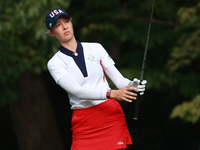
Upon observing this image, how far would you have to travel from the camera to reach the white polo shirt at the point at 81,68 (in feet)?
9.78

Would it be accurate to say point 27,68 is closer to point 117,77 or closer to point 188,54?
point 188,54

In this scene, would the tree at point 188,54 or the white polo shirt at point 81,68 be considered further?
the tree at point 188,54

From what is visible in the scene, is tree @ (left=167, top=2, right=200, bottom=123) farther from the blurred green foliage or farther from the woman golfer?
the woman golfer

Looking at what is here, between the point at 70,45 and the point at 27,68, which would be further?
the point at 27,68

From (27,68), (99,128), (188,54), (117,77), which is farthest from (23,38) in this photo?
(99,128)

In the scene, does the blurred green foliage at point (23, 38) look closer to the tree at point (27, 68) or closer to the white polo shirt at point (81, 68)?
the tree at point (27, 68)

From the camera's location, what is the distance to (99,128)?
10.1 ft

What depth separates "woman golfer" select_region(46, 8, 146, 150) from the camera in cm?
300

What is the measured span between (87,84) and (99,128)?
1.36 feet

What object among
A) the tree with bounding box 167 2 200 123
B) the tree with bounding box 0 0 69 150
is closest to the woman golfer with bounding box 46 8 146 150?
the tree with bounding box 0 0 69 150

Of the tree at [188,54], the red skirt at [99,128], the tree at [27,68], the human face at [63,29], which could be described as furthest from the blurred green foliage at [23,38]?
the red skirt at [99,128]

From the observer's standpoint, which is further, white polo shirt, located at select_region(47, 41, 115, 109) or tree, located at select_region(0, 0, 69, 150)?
tree, located at select_region(0, 0, 69, 150)

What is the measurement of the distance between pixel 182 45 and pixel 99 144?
3723 mm

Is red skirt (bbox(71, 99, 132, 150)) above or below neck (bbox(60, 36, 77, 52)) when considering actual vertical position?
below
